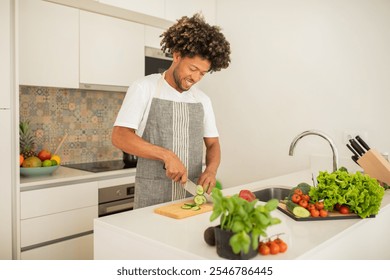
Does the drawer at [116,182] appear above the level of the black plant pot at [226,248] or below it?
below

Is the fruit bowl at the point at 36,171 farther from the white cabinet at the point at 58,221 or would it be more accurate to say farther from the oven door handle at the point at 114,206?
the oven door handle at the point at 114,206

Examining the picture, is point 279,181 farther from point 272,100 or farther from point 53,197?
point 53,197

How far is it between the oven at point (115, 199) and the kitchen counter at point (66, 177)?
0.09 m

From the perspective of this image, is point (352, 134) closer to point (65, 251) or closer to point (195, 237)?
point (195, 237)

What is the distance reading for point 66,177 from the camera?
233cm

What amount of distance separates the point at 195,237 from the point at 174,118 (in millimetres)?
838

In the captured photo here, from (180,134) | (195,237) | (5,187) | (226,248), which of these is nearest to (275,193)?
(180,134)

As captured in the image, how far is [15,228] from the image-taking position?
211cm

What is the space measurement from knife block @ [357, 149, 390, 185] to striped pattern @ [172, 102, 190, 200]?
93 centimetres

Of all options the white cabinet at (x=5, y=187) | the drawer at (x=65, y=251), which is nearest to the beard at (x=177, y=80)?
the white cabinet at (x=5, y=187)

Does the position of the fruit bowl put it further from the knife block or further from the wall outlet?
the wall outlet

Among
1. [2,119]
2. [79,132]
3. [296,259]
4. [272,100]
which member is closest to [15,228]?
[2,119]

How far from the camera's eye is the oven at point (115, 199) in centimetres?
251

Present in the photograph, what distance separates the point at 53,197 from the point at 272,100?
5.95ft
